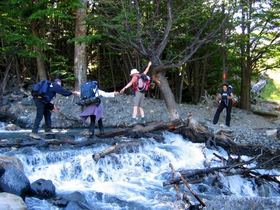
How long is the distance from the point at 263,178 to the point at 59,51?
19.1 metres

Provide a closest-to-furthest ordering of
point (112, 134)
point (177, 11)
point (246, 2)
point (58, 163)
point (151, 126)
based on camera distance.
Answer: point (58, 163), point (112, 134), point (151, 126), point (177, 11), point (246, 2)

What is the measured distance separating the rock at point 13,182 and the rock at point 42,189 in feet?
0.50

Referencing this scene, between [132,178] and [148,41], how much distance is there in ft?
28.6

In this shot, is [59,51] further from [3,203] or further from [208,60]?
[3,203]

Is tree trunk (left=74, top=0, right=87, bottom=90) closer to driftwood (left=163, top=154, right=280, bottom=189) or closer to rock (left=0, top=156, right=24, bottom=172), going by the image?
rock (left=0, top=156, right=24, bottom=172)

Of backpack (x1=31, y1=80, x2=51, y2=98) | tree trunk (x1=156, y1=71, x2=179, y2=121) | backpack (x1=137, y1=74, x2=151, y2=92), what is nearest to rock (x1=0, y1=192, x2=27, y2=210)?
backpack (x1=31, y1=80, x2=51, y2=98)

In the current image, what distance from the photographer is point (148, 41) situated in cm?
1942

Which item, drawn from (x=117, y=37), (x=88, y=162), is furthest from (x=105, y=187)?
(x=117, y=37)

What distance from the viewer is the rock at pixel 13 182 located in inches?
376

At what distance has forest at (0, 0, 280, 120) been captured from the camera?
18562 millimetres

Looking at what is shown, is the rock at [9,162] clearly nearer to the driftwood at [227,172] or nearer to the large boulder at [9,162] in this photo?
the large boulder at [9,162]

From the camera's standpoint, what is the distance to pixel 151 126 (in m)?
15.8

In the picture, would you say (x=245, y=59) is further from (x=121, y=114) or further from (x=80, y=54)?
(x=80, y=54)

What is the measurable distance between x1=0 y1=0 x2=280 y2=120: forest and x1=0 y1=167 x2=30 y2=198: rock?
8.59m
